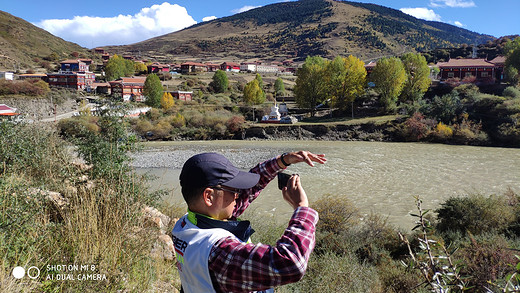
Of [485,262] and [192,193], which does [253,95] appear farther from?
[192,193]

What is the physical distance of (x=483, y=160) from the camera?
21.7m

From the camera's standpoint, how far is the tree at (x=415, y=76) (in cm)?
4019

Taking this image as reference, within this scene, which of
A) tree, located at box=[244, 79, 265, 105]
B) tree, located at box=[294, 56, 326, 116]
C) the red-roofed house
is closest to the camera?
tree, located at box=[294, 56, 326, 116]

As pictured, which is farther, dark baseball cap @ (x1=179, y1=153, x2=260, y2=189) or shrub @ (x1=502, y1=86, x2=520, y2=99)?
shrub @ (x1=502, y1=86, x2=520, y2=99)

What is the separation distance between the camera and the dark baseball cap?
56.6 inches

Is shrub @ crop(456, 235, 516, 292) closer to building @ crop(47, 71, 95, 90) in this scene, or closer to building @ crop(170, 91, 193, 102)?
building @ crop(170, 91, 193, 102)

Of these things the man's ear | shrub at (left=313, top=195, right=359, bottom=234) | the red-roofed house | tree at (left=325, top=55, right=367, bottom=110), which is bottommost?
shrub at (left=313, top=195, right=359, bottom=234)

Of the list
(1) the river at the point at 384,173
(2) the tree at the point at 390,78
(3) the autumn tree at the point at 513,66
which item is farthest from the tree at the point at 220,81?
(3) the autumn tree at the point at 513,66

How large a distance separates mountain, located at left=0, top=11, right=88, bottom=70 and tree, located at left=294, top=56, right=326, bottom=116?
202 ft

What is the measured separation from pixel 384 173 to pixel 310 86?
25459 millimetres

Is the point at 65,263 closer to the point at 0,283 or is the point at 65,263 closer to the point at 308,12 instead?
the point at 0,283

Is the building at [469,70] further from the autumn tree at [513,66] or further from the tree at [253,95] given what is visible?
the tree at [253,95]

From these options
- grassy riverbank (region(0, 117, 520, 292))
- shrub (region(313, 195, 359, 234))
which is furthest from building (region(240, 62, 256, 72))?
shrub (region(313, 195, 359, 234))

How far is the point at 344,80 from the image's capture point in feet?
136
